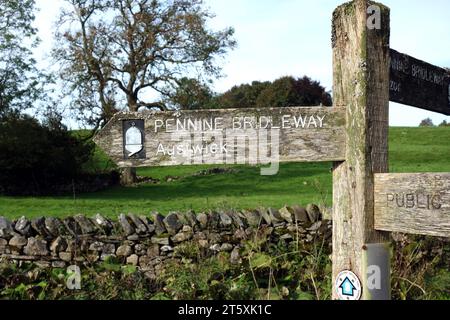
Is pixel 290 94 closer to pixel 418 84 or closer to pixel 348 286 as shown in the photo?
pixel 418 84

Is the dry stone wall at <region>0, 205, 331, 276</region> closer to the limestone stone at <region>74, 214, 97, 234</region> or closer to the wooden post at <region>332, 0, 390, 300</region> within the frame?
the limestone stone at <region>74, 214, 97, 234</region>

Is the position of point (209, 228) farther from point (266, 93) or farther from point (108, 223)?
point (266, 93)

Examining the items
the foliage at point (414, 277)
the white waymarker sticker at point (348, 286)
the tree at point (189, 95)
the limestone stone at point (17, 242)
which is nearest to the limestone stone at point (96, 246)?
the limestone stone at point (17, 242)

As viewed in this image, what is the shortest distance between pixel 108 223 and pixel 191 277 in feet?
12.4

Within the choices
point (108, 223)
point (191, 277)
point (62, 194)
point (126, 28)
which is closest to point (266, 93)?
point (126, 28)

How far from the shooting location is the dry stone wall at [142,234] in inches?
315

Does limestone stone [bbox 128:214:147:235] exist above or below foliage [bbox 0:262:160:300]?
above

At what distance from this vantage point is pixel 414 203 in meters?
2.87

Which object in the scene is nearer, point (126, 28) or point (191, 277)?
point (191, 277)

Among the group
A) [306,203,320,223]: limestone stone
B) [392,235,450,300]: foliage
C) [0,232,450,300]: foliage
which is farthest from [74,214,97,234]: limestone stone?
[392,235,450,300]: foliage

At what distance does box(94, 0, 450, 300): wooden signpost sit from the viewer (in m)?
3.06

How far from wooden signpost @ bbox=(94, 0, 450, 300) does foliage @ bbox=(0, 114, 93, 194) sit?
17832 millimetres

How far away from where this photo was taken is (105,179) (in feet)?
78.7

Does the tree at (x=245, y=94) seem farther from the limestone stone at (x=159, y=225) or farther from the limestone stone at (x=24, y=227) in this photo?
the limestone stone at (x=24, y=227)
